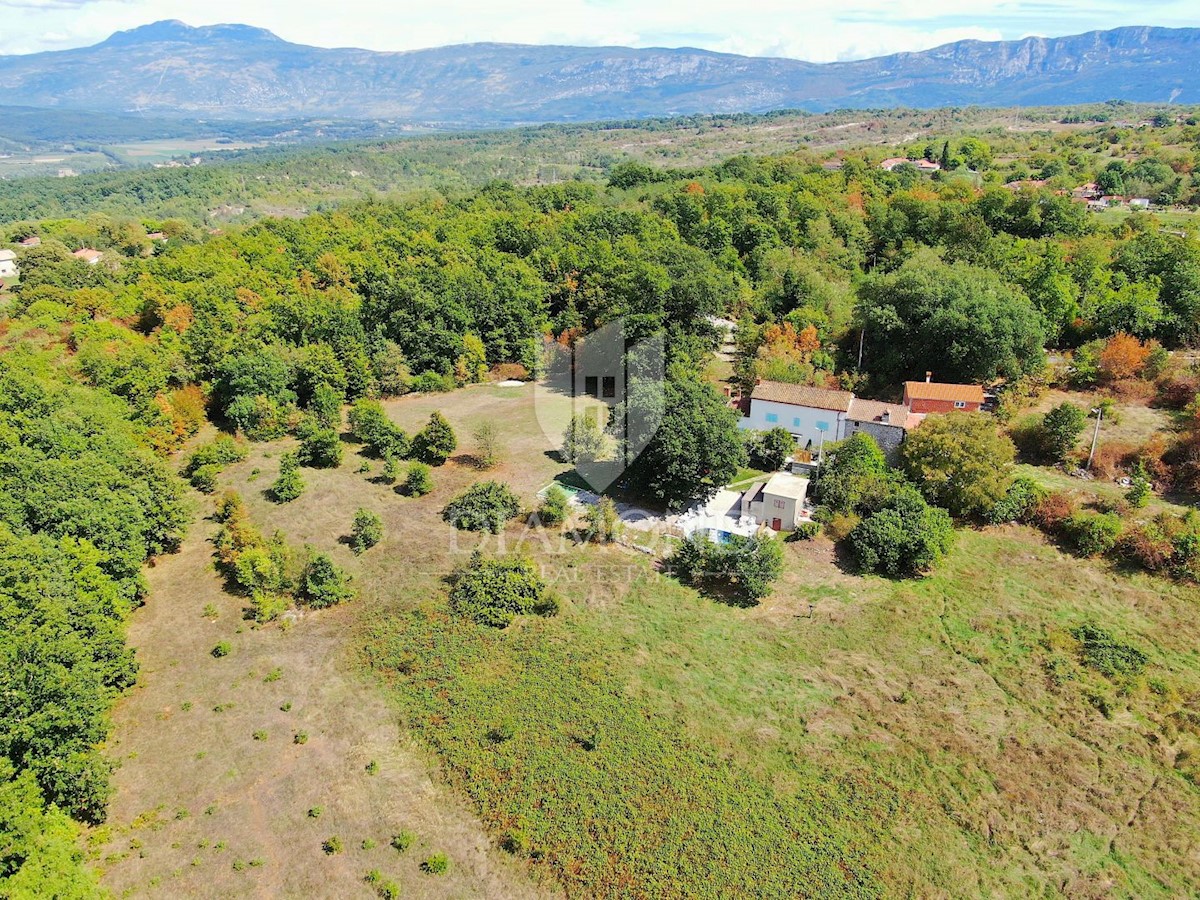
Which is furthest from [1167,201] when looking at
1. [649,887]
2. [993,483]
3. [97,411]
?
[97,411]

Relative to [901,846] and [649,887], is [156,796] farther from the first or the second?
[901,846]

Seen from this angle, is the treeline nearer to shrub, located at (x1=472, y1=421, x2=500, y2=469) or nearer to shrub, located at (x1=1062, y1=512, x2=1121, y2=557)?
shrub, located at (x1=472, y1=421, x2=500, y2=469)

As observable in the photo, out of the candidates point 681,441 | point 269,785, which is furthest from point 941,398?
point 269,785

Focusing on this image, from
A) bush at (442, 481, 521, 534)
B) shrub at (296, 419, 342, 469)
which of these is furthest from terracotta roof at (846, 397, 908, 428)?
shrub at (296, 419, 342, 469)

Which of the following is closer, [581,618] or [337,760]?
[337,760]

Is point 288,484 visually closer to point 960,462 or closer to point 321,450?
point 321,450

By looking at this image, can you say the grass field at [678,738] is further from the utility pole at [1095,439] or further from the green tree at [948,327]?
the green tree at [948,327]
